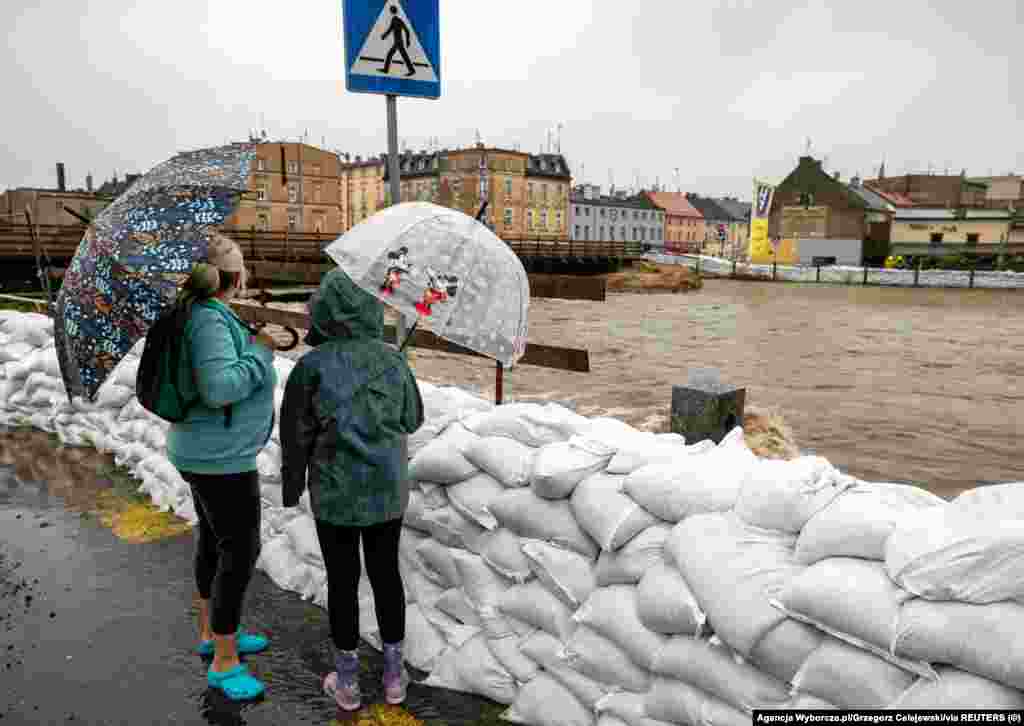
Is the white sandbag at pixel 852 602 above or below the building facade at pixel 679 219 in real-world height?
below

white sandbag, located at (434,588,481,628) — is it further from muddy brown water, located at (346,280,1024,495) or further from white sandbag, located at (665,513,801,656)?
muddy brown water, located at (346,280,1024,495)

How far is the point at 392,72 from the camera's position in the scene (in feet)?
10.1

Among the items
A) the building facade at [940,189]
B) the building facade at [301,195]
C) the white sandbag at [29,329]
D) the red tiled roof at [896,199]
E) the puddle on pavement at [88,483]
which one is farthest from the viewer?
the building facade at [940,189]

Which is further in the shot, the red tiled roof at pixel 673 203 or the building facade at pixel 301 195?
the red tiled roof at pixel 673 203

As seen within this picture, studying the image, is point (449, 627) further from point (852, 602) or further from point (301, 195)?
point (301, 195)

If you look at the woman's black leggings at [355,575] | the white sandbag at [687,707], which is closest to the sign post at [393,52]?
the woman's black leggings at [355,575]

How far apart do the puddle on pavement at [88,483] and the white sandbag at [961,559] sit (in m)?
3.48

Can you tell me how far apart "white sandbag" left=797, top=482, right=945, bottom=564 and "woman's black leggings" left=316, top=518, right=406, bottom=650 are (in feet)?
4.14

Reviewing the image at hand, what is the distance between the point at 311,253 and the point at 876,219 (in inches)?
1576

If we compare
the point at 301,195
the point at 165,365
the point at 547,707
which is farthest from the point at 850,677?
the point at 301,195

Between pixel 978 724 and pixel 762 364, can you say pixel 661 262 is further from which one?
pixel 978 724

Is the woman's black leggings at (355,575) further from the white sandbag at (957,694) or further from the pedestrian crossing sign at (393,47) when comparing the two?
the pedestrian crossing sign at (393,47)

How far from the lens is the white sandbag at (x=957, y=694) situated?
1.47 m

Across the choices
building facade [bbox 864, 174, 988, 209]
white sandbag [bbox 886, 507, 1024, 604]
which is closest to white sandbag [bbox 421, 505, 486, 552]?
white sandbag [bbox 886, 507, 1024, 604]
